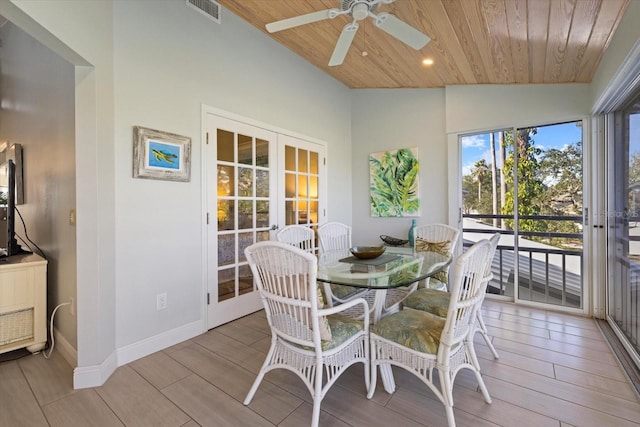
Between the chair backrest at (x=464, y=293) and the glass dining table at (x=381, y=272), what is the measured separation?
0.96 ft

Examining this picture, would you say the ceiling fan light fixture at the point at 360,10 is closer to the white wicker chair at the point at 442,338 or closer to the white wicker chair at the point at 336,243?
the white wicker chair at the point at 442,338

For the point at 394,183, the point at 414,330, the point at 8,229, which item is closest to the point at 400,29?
the point at 414,330

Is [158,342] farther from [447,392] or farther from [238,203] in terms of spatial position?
[447,392]

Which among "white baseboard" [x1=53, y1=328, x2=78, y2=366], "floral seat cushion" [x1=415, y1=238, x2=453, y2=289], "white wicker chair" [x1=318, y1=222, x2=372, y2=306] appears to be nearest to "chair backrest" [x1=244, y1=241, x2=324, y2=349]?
"white wicker chair" [x1=318, y1=222, x2=372, y2=306]

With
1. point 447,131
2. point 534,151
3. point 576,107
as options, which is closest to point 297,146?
point 447,131

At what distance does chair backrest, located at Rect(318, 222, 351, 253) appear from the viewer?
296 cm

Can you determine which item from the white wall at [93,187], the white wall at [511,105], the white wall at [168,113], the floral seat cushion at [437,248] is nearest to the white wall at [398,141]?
the white wall at [511,105]

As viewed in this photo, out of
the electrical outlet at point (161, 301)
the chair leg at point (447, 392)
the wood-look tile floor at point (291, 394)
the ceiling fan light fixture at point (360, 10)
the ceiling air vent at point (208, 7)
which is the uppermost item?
the ceiling air vent at point (208, 7)

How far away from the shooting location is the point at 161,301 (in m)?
2.37

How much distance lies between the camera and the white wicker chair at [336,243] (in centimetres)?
234

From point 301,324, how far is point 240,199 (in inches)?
72.9

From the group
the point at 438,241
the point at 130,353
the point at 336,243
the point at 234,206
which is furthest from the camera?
the point at 336,243

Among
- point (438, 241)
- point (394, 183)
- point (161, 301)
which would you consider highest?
point (394, 183)

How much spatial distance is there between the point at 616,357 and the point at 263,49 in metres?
4.14
